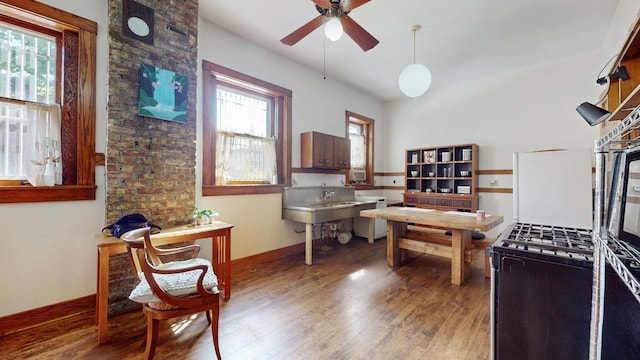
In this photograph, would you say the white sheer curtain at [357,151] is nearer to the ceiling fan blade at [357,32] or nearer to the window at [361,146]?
the window at [361,146]

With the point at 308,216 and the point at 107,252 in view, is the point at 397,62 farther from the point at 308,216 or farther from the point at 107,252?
the point at 107,252

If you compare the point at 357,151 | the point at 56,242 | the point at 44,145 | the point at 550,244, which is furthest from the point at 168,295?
the point at 357,151

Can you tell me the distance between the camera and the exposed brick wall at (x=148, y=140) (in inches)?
92.6

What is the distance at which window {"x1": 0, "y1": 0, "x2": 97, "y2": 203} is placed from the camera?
208 cm

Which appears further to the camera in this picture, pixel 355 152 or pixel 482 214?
pixel 355 152

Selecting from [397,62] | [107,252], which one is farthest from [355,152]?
[107,252]

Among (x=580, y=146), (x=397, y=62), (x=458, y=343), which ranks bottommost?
(x=458, y=343)

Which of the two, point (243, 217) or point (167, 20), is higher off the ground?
point (167, 20)

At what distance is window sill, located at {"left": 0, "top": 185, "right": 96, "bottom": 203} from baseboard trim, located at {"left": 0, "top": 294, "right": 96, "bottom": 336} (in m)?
0.91

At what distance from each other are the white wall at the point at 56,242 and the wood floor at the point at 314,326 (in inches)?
10.9

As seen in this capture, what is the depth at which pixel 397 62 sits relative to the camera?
4.23 m

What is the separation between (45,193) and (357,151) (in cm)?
491

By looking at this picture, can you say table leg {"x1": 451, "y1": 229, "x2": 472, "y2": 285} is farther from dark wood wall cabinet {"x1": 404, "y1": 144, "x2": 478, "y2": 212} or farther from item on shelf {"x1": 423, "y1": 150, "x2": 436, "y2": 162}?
item on shelf {"x1": 423, "y1": 150, "x2": 436, "y2": 162}

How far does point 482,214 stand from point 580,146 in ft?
8.64
